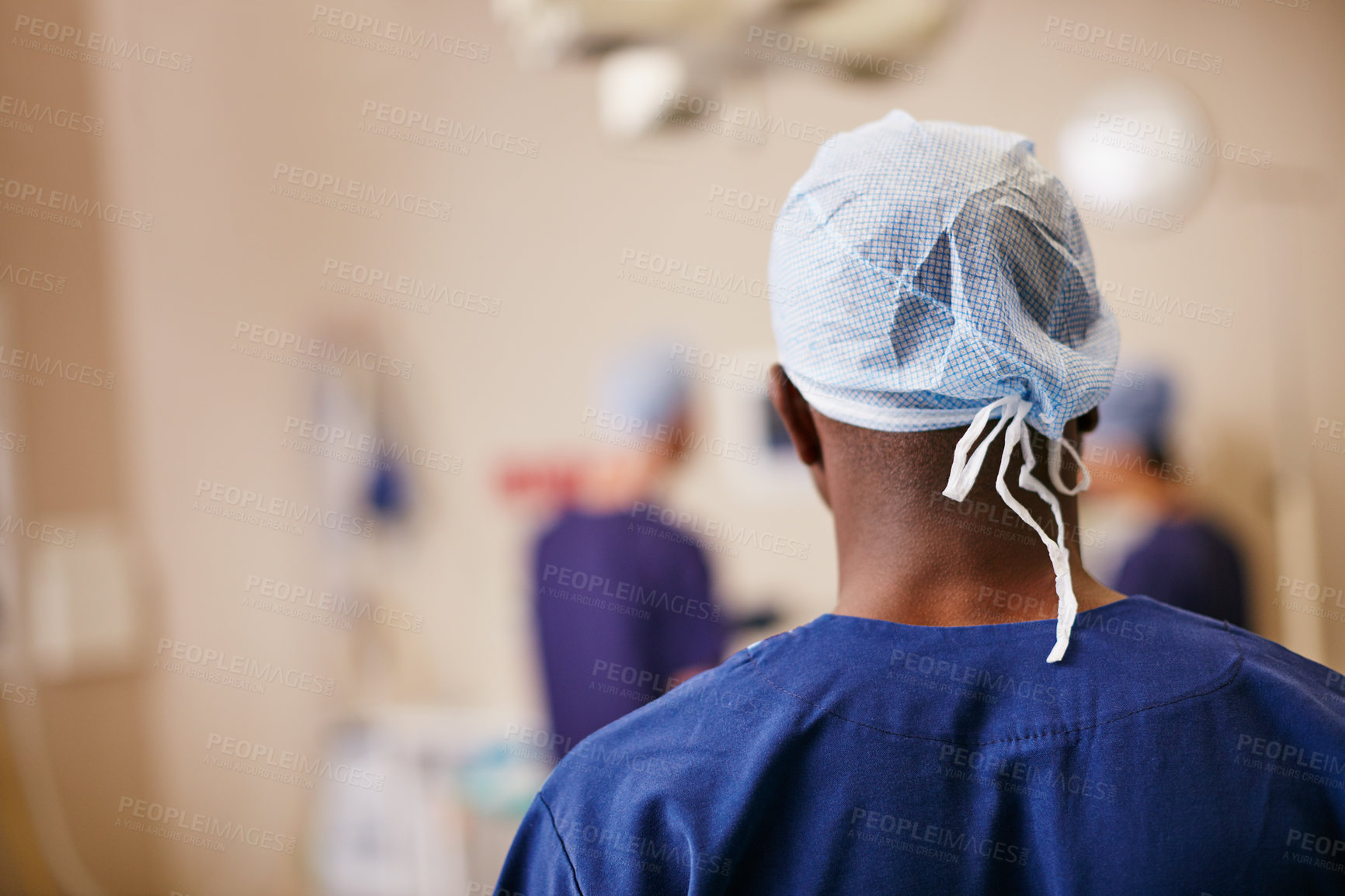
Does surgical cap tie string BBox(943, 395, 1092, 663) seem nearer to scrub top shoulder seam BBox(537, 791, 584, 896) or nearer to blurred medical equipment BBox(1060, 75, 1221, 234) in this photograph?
scrub top shoulder seam BBox(537, 791, 584, 896)

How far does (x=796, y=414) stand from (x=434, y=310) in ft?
8.59

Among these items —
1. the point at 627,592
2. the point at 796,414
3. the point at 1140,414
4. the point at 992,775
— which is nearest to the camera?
the point at 992,775

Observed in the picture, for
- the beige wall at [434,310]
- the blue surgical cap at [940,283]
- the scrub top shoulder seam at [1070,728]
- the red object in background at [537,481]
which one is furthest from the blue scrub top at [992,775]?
the red object in background at [537,481]

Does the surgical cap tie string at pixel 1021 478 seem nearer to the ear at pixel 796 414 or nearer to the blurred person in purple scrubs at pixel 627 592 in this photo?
the ear at pixel 796 414

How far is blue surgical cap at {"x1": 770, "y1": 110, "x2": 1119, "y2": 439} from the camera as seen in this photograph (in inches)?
29.7

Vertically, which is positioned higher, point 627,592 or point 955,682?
point 955,682

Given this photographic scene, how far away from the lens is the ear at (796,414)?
902 mm

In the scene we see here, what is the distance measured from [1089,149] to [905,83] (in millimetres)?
729

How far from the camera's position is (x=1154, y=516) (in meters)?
2.71

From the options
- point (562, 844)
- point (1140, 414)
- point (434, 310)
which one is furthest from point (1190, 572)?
point (434, 310)

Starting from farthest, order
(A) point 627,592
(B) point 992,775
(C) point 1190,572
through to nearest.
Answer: (C) point 1190,572, (A) point 627,592, (B) point 992,775

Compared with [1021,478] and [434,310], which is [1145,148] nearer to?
[1021,478]

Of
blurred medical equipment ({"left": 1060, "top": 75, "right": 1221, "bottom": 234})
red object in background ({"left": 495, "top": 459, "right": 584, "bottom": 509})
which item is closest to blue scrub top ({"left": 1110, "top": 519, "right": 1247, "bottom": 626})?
blurred medical equipment ({"left": 1060, "top": 75, "right": 1221, "bottom": 234})

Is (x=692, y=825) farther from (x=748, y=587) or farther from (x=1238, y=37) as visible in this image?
(x=1238, y=37)
